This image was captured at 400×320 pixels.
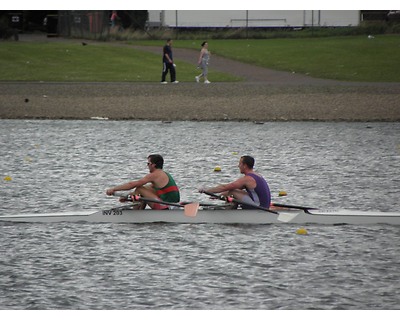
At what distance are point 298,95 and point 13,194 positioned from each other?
22963 millimetres

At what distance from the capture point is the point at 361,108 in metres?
38.5

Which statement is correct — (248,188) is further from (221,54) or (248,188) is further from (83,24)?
(83,24)

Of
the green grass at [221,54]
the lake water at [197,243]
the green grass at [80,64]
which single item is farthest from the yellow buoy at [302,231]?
the green grass at [80,64]

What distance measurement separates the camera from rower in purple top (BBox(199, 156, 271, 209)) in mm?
17859

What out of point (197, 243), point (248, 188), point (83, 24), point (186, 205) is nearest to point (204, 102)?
point (248, 188)

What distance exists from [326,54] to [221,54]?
6.50m

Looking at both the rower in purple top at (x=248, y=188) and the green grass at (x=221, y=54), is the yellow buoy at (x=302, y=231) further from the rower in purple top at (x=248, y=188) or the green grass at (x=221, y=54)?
the green grass at (x=221, y=54)

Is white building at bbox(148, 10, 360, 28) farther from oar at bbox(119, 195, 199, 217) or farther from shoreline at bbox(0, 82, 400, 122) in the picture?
oar at bbox(119, 195, 199, 217)

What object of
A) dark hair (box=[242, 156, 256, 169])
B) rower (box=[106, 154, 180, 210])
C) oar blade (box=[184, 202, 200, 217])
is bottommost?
oar blade (box=[184, 202, 200, 217])

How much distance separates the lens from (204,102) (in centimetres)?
4056

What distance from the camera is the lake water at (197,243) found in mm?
13531

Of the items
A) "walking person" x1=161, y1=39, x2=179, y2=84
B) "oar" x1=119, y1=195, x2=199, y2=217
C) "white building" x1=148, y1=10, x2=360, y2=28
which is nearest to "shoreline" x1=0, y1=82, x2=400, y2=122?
"walking person" x1=161, y1=39, x2=179, y2=84

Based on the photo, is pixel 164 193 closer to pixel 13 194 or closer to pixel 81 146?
pixel 13 194

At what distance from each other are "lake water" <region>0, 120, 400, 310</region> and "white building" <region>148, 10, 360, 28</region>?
138 ft
